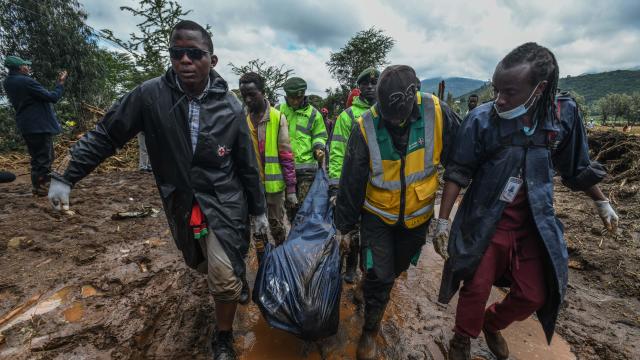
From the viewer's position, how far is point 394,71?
→ 175cm

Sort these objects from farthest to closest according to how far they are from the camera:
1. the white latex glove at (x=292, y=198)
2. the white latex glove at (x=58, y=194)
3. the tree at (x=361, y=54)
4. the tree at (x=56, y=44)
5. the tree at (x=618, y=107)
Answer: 1. the tree at (x=618, y=107)
2. the tree at (x=361, y=54)
3. the tree at (x=56, y=44)
4. the white latex glove at (x=292, y=198)
5. the white latex glove at (x=58, y=194)

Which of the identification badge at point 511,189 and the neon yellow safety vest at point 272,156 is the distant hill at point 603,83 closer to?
the neon yellow safety vest at point 272,156

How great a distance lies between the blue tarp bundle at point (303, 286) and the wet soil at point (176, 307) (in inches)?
11.8

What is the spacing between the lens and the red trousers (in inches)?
68.1

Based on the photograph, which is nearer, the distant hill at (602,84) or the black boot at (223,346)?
the black boot at (223,346)

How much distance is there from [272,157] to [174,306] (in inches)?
58.0

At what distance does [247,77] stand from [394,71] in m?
1.63

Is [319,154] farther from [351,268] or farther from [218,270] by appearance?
[218,270]

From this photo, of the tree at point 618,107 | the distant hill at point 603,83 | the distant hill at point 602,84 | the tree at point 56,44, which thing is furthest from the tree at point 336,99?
the distant hill at point 603,83

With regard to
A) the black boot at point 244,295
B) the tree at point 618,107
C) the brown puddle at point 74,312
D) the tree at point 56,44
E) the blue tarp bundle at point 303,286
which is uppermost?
the tree at point 618,107

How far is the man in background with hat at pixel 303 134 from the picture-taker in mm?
3490

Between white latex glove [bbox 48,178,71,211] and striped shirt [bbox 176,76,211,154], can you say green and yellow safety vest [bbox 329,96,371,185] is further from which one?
white latex glove [bbox 48,178,71,211]

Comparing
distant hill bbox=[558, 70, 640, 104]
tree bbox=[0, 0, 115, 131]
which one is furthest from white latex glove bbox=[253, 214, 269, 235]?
distant hill bbox=[558, 70, 640, 104]

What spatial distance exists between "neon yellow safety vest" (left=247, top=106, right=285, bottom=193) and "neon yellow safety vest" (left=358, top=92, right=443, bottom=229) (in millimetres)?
1248
